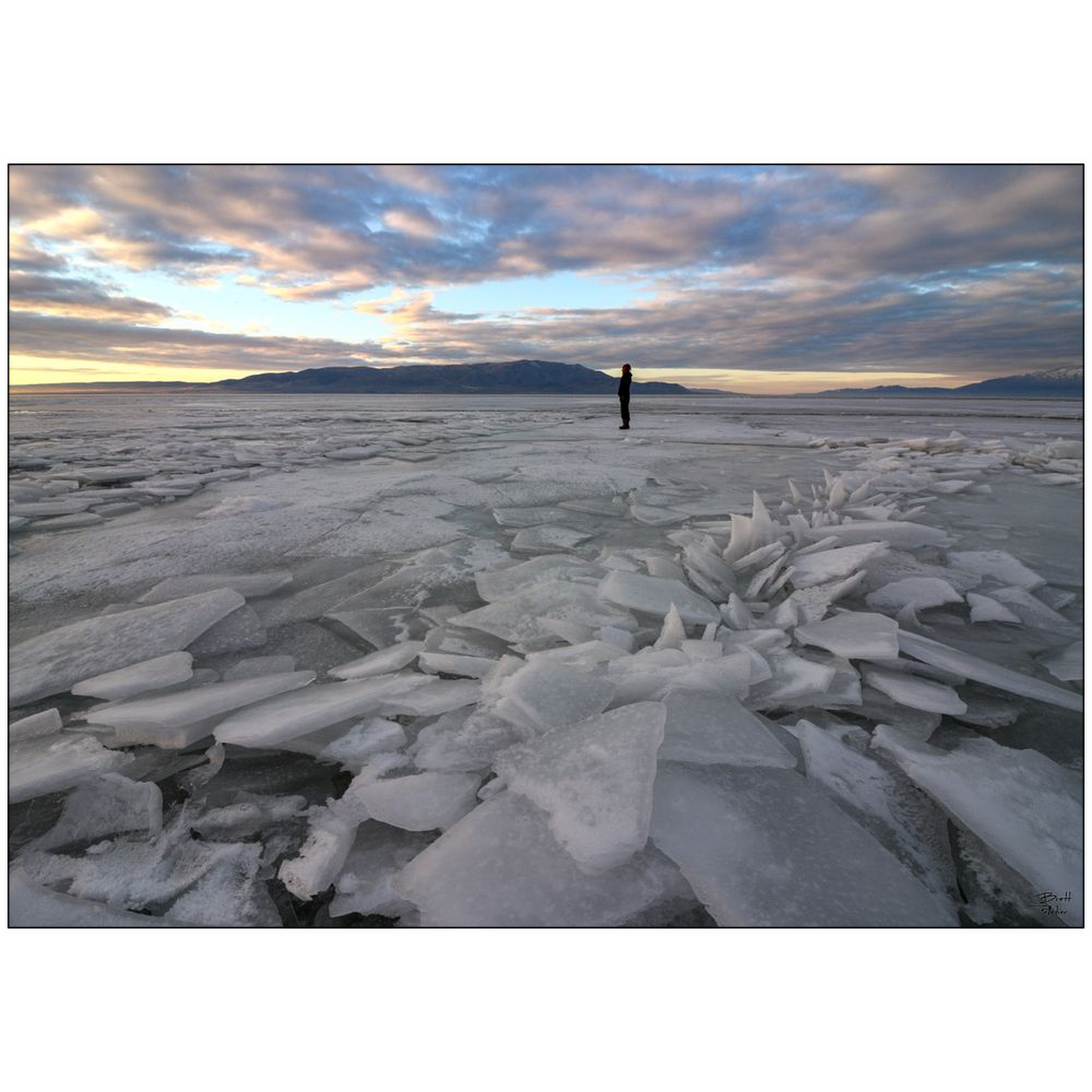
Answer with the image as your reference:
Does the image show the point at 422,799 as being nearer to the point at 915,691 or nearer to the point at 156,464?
the point at 915,691

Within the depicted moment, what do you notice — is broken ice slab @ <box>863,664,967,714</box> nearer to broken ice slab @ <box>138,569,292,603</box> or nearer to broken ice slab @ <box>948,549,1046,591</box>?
broken ice slab @ <box>948,549,1046,591</box>

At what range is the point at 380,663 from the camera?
147cm

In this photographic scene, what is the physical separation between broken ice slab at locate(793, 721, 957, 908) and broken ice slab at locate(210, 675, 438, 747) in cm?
88

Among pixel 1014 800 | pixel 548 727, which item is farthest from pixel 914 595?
pixel 548 727

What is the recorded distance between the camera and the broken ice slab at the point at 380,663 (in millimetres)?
1442

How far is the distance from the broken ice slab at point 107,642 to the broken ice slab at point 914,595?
7.21 feet

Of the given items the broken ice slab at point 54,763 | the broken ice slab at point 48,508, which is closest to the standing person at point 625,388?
the broken ice slab at point 48,508

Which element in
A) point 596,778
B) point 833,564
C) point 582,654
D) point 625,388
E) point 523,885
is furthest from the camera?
point 625,388

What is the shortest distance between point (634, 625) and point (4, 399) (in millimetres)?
2281

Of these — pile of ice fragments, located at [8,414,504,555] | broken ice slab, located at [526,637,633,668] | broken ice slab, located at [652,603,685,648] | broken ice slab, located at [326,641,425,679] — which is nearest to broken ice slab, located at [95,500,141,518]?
pile of ice fragments, located at [8,414,504,555]

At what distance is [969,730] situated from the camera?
1.23 meters

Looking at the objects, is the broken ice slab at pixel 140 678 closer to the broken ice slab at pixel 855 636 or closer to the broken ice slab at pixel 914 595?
the broken ice slab at pixel 855 636

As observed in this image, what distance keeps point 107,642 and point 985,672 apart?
2.42 metres

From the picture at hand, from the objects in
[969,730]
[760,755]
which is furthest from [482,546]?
[969,730]
